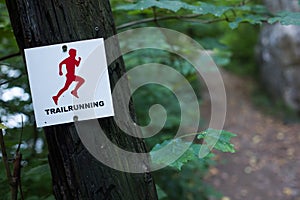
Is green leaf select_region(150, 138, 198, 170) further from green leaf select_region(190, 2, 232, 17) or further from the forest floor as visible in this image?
the forest floor

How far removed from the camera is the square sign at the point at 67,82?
0.91m

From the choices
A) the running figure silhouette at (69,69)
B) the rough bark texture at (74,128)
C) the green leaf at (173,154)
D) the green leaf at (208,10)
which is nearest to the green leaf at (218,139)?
the green leaf at (173,154)

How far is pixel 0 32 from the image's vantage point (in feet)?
5.34

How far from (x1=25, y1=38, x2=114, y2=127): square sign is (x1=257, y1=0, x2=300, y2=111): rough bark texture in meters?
4.79

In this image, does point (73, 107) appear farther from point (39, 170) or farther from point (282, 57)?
point (282, 57)

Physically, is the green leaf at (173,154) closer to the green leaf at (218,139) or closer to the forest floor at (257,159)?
the green leaf at (218,139)

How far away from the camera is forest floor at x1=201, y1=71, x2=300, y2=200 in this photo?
3.81 metres

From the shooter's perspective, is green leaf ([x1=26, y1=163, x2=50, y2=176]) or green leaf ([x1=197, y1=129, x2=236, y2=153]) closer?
green leaf ([x1=197, y1=129, x2=236, y2=153])

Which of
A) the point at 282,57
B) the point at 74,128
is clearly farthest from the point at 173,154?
the point at 282,57

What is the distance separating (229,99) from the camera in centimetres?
662

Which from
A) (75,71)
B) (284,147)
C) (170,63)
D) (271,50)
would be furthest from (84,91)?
(271,50)

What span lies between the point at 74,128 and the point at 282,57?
17.6ft

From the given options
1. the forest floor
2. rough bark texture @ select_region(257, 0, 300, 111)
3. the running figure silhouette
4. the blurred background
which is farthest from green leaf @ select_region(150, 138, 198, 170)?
rough bark texture @ select_region(257, 0, 300, 111)

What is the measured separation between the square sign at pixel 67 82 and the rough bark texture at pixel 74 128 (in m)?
0.02
